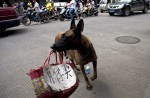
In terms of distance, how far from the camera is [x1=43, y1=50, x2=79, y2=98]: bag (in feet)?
8.41

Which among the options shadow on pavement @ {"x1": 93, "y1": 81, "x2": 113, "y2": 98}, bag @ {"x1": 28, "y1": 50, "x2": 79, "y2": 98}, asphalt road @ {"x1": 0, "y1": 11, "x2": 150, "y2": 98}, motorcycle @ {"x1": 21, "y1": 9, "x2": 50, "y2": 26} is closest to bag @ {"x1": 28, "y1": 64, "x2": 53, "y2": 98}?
bag @ {"x1": 28, "y1": 50, "x2": 79, "y2": 98}

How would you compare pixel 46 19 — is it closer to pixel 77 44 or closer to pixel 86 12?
pixel 86 12

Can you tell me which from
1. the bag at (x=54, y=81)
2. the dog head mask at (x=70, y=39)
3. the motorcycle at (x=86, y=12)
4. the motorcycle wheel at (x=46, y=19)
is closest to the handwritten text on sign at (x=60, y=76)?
the bag at (x=54, y=81)

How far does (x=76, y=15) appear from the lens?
1513cm

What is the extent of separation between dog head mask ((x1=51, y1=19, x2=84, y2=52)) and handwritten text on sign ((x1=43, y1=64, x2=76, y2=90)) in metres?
0.37

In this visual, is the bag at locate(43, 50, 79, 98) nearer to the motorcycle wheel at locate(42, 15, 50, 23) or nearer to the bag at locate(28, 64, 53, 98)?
the bag at locate(28, 64, 53, 98)

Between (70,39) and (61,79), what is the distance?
0.73 meters

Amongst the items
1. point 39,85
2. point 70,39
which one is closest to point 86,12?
point 70,39

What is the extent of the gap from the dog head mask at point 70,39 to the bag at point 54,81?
1.23 feet

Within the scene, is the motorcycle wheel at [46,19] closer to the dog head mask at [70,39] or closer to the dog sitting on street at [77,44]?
the dog sitting on street at [77,44]

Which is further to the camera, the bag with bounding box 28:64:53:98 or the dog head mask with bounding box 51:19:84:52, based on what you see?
the dog head mask with bounding box 51:19:84:52

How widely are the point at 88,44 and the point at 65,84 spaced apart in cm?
115

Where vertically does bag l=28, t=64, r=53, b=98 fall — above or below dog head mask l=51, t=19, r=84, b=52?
below

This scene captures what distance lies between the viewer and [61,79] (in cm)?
273
